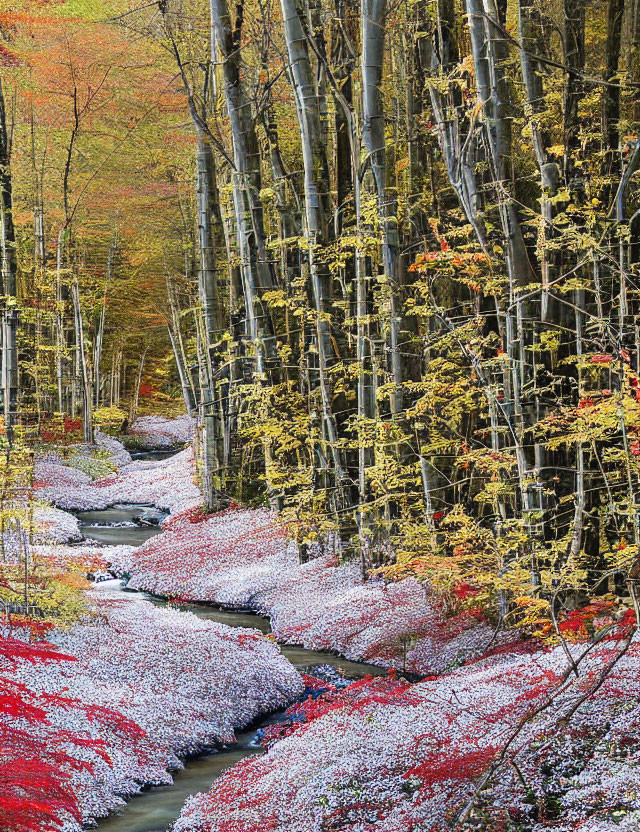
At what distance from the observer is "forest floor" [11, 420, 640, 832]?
19.1 feet

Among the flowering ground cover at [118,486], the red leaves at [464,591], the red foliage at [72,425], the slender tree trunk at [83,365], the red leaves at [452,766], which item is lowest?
the flowering ground cover at [118,486]

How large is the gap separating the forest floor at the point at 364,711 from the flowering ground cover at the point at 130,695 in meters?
0.03

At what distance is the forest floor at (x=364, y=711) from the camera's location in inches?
229

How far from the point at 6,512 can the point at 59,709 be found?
2.41 metres

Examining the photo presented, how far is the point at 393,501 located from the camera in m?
13.9

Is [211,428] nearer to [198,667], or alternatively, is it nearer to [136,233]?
[198,667]

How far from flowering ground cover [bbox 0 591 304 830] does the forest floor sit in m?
0.03

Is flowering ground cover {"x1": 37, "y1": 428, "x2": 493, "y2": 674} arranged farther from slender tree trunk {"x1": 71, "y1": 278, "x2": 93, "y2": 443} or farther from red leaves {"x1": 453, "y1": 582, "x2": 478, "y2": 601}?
slender tree trunk {"x1": 71, "y1": 278, "x2": 93, "y2": 443}

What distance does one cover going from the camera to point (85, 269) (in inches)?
1535

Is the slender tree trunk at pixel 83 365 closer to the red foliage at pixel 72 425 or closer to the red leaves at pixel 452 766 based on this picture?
the red foliage at pixel 72 425

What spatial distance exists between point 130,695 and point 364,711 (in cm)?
307

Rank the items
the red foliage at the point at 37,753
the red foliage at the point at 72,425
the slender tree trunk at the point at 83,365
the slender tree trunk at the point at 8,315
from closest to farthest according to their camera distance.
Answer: the red foliage at the point at 37,753 → the slender tree trunk at the point at 8,315 → the slender tree trunk at the point at 83,365 → the red foliage at the point at 72,425

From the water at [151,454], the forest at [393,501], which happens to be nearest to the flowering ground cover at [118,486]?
the forest at [393,501]

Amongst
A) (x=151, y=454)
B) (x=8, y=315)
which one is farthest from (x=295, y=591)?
(x=151, y=454)
